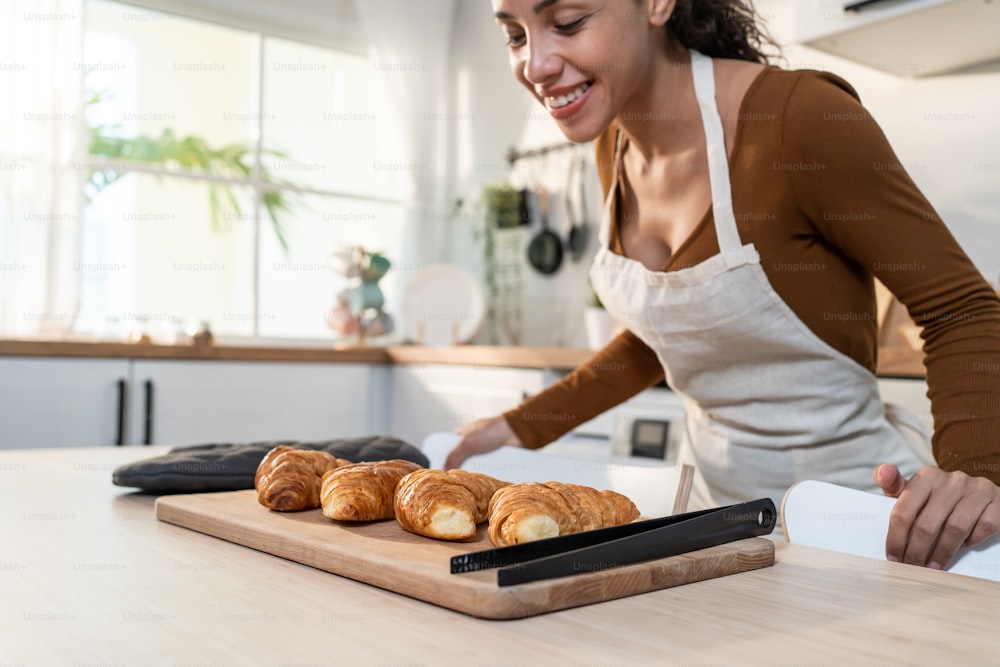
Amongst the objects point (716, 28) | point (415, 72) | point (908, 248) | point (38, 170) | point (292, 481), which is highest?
point (415, 72)

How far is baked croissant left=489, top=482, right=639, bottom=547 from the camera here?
56 cm

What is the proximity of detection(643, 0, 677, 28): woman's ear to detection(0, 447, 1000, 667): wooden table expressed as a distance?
0.73 m

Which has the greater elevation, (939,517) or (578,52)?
(578,52)

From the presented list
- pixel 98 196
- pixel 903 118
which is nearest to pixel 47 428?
pixel 98 196

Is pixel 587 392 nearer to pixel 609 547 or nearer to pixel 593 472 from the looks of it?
pixel 593 472

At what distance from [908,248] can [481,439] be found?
0.61 metres

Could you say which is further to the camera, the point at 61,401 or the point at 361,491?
the point at 61,401

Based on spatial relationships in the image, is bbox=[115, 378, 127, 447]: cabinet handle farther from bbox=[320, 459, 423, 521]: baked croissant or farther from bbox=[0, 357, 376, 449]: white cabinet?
bbox=[320, 459, 423, 521]: baked croissant

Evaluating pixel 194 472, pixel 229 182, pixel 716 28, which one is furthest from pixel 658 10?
pixel 229 182

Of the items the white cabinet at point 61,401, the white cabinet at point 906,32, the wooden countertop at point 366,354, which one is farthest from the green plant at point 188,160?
the white cabinet at point 906,32

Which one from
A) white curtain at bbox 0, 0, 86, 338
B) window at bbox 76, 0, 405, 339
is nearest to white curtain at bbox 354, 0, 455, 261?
window at bbox 76, 0, 405, 339

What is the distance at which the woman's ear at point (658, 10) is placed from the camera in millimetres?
1131

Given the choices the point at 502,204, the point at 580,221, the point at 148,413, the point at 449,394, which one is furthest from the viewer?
the point at 502,204

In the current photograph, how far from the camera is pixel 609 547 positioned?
0.53 meters
